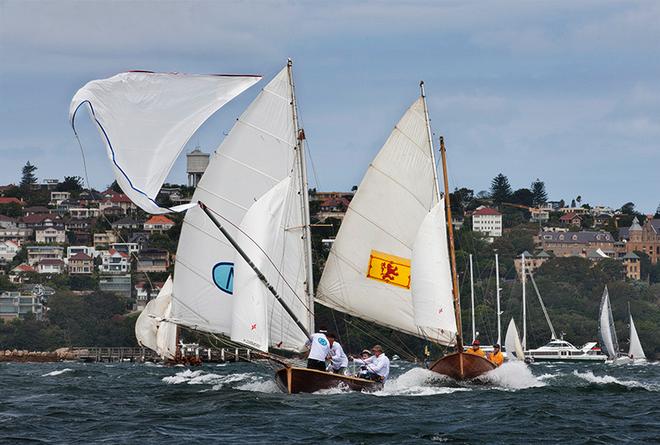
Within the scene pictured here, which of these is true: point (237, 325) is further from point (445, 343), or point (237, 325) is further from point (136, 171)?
point (445, 343)

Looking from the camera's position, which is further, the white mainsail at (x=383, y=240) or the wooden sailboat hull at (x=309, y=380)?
the white mainsail at (x=383, y=240)

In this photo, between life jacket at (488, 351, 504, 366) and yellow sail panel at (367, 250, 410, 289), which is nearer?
life jacket at (488, 351, 504, 366)

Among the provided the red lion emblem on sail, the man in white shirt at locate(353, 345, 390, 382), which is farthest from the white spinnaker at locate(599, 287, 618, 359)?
the man in white shirt at locate(353, 345, 390, 382)

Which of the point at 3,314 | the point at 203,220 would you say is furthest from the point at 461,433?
the point at 3,314

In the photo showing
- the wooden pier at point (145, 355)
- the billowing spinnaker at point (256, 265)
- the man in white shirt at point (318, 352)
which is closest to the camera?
the billowing spinnaker at point (256, 265)

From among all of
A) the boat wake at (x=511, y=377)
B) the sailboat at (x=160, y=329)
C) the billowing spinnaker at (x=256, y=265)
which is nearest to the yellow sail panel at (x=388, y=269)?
the boat wake at (x=511, y=377)

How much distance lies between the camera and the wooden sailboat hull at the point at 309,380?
37094 mm

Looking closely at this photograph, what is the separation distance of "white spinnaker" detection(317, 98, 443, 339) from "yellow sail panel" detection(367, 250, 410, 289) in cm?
13

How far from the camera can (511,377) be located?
4538 centimetres

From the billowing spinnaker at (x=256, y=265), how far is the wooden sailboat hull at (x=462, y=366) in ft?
19.8

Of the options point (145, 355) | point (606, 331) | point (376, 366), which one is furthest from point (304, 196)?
point (606, 331)

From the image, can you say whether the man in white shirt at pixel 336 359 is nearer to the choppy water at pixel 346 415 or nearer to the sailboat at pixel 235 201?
the sailboat at pixel 235 201

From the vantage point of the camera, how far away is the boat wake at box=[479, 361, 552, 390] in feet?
144

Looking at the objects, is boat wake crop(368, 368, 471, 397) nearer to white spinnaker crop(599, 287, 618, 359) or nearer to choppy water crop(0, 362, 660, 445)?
choppy water crop(0, 362, 660, 445)
